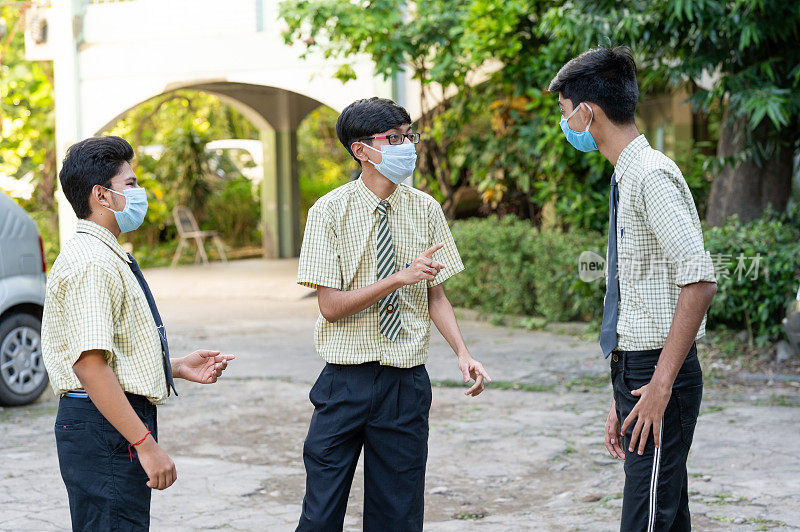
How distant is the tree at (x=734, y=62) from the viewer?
25.3 ft

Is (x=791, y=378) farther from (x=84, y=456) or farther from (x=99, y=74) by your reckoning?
(x=99, y=74)

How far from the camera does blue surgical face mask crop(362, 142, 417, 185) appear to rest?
324 cm

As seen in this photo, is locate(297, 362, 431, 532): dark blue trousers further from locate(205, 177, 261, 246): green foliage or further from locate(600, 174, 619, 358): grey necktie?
locate(205, 177, 261, 246): green foliage

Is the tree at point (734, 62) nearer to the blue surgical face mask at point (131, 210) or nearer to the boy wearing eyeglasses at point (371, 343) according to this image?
the boy wearing eyeglasses at point (371, 343)

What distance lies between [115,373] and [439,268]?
0.98m

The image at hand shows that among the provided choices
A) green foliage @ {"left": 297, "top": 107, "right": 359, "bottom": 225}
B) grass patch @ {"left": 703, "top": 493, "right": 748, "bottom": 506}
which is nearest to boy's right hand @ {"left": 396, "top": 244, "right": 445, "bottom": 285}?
grass patch @ {"left": 703, "top": 493, "right": 748, "bottom": 506}

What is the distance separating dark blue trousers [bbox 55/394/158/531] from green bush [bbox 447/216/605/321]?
6.97 meters

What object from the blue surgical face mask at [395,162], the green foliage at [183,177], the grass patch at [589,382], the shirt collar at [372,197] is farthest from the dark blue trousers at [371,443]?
the green foliage at [183,177]

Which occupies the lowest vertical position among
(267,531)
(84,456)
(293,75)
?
(267,531)

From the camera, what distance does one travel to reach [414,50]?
11.0 meters

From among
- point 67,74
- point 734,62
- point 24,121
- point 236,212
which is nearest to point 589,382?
point 734,62

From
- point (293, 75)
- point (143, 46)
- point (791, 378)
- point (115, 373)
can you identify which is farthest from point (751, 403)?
point (143, 46)

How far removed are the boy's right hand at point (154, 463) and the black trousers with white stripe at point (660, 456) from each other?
130 cm

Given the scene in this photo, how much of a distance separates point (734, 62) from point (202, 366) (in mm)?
6644
